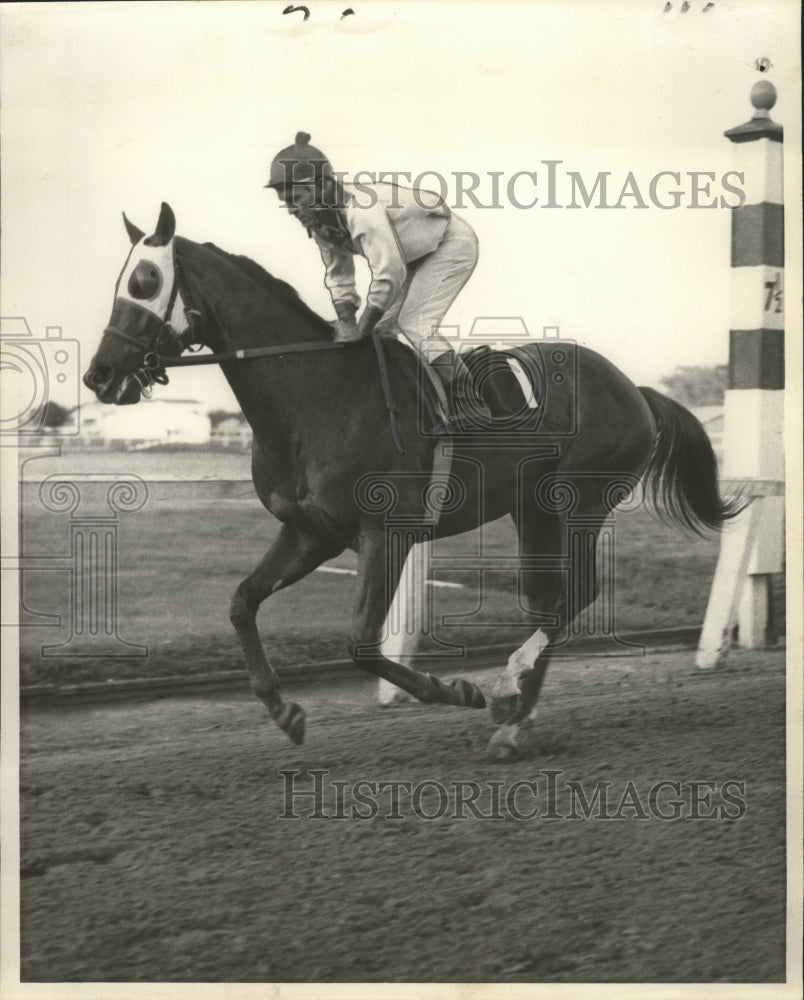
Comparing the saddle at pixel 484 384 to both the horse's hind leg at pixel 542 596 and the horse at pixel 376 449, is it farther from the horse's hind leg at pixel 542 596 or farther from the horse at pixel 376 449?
the horse's hind leg at pixel 542 596

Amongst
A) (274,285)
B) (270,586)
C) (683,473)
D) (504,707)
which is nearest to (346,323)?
(274,285)

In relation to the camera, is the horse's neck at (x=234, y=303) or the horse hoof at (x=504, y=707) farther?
the horse hoof at (x=504, y=707)

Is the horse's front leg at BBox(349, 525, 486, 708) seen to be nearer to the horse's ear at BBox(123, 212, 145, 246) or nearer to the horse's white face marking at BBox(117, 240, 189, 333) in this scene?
the horse's white face marking at BBox(117, 240, 189, 333)

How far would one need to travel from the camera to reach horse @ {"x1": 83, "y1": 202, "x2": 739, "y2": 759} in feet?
10.4

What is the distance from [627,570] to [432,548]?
21.5 inches

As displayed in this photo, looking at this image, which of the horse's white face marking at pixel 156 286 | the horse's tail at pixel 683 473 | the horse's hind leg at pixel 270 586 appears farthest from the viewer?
the horse's tail at pixel 683 473

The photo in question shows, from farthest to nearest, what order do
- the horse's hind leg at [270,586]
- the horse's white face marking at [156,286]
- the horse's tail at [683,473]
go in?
the horse's tail at [683,473]
the horse's hind leg at [270,586]
the horse's white face marking at [156,286]

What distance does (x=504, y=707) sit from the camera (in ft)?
10.9

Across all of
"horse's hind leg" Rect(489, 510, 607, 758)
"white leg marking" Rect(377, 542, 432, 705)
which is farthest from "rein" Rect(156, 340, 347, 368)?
"horse's hind leg" Rect(489, 510, 607, 758)

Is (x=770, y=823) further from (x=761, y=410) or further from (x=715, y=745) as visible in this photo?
(x=761, y=410)

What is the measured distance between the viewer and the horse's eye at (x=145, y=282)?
3.15 meters

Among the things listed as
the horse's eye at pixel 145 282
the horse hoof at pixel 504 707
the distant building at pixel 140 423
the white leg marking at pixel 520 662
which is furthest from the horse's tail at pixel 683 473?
the horse's eye at pixel 145 282

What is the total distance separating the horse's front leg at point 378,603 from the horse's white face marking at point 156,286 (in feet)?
2.47

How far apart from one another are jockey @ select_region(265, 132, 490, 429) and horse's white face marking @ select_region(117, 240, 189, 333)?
37 centimetres
